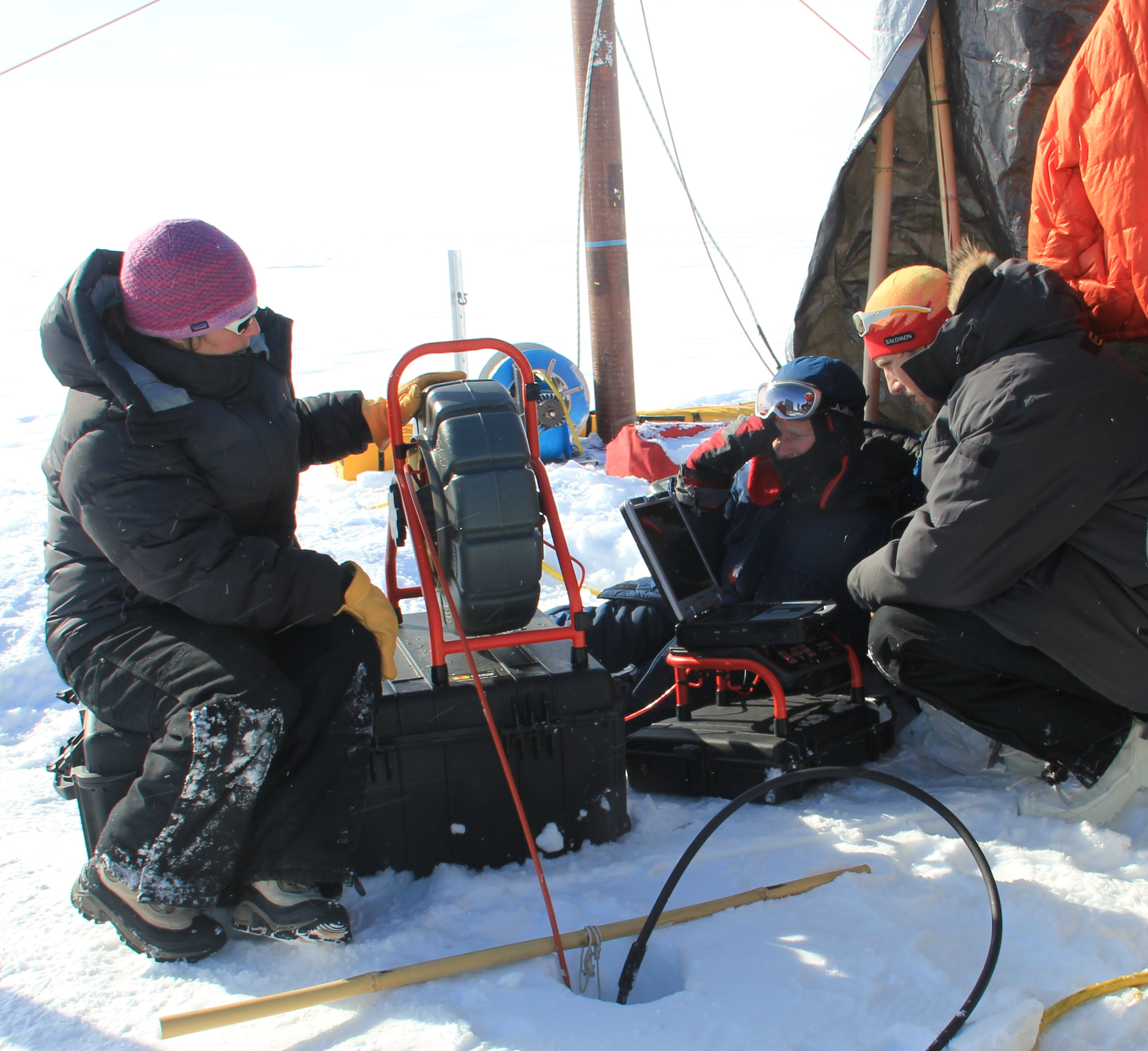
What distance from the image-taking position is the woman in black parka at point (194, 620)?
6.28 ft

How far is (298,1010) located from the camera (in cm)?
178

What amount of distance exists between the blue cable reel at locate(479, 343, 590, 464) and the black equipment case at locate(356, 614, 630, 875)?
13.0 ft

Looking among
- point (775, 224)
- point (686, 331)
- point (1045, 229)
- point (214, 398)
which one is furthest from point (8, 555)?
point (775, 224)

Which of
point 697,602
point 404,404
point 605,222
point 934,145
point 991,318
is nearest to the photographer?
point 991,318

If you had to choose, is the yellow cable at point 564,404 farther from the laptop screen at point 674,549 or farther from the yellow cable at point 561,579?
the laptop screen at point 674,549

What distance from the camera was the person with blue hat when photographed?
302cm

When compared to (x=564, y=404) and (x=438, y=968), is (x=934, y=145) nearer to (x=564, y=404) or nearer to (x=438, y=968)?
(x=564, y=404)

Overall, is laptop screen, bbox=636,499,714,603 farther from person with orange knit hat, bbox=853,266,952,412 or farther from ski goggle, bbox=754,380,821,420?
person with orange knit hat, bbox=853,266,952,412

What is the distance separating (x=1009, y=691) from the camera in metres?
2.34

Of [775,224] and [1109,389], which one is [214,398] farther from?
[775,224]

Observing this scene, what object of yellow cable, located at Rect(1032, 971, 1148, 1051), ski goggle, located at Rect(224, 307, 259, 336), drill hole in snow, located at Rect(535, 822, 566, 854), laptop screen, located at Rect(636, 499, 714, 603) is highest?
ski goggle, located at Rect(224, 307, 259, 336)

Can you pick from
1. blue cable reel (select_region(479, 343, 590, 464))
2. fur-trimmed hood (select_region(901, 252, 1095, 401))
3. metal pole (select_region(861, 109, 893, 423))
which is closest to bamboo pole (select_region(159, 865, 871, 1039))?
fur-trimmed hood (select_region(901, 252, 1095, 401))

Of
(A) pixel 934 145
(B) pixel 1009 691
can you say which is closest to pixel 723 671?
(B) pixel 1009 691

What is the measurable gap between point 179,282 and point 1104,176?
2449mm
